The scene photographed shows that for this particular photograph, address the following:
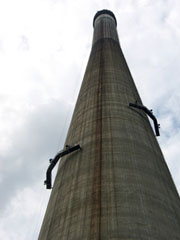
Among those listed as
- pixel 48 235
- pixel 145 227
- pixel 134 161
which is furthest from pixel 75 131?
pixel 145 227

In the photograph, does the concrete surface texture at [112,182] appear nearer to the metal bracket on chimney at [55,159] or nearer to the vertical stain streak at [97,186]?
the vertical stain streak at [97,186]

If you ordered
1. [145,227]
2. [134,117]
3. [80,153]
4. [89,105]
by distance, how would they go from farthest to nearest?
[89,105] → [134,117] → [80,153] → [145,227]

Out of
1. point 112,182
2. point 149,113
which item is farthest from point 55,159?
point 149,113

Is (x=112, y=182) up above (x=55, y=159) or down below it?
below

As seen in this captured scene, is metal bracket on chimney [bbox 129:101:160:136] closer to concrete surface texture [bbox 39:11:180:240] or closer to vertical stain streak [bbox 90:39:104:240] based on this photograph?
concrete surface texture [bbox 39:11:180:240]

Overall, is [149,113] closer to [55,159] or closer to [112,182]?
[55,159]

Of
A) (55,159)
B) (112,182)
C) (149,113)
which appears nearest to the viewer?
(112,182)

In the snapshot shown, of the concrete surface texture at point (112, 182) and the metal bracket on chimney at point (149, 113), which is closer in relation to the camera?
the concrete surface texture at point (112, 182)

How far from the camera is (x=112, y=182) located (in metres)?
13.9

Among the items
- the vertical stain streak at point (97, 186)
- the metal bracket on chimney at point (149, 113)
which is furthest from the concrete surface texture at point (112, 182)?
the metal bracket on chimney at point (149, 113)

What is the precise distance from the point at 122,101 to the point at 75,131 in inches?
162

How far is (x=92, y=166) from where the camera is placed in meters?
15.4

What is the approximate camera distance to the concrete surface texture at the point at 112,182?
1202 cm

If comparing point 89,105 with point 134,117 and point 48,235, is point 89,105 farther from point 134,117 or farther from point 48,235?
point 48,235
